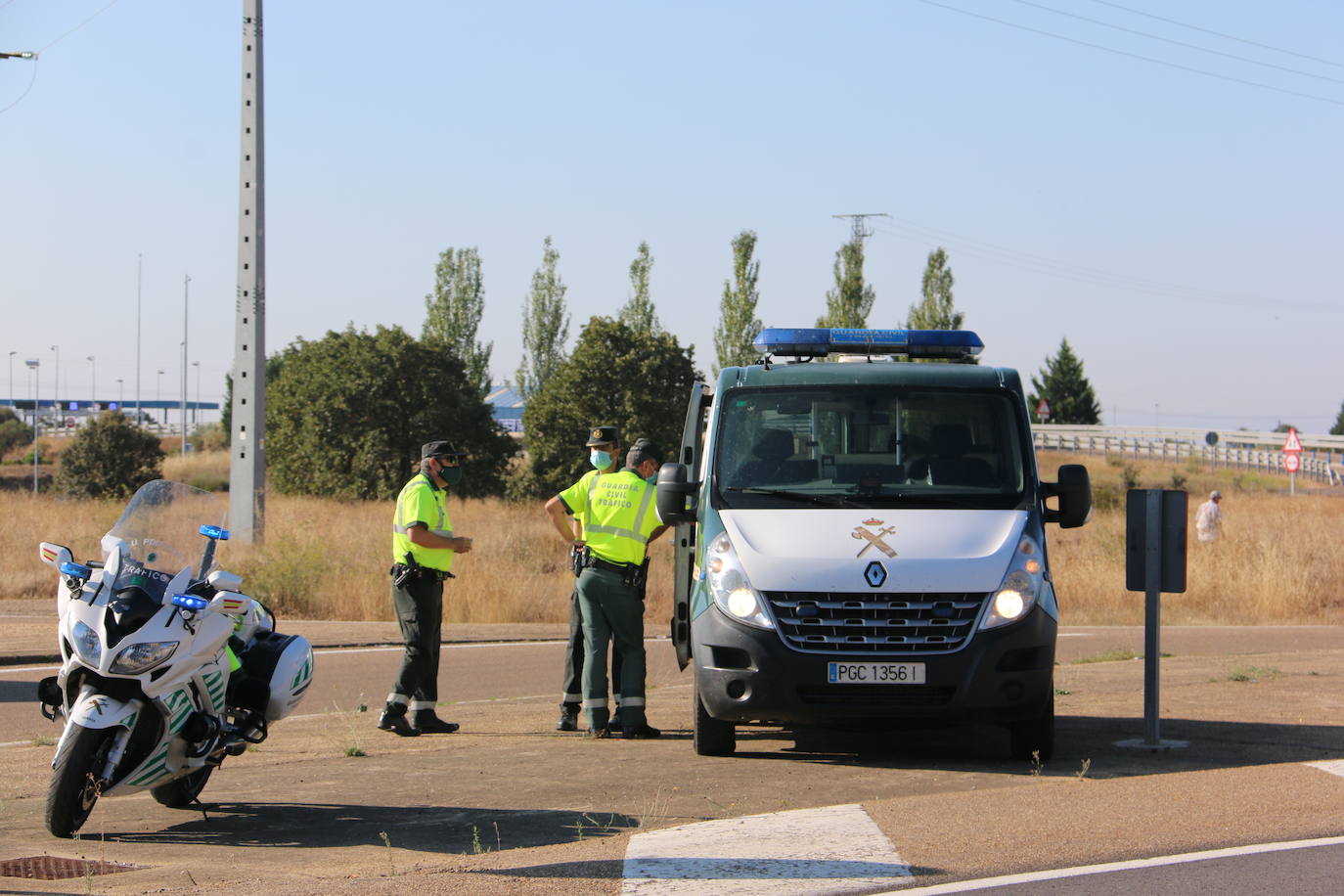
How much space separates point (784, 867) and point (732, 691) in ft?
7.46

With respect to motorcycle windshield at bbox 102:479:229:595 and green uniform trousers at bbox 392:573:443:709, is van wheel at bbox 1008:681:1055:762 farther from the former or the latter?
motorcycle windshield at bbox 102:479:229:595

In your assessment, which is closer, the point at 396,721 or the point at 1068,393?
the point at 396,721

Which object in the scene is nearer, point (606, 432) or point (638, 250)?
point (606, 432)

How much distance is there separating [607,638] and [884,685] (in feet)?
7.90

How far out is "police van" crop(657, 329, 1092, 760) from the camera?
321 inches

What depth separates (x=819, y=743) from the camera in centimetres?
959

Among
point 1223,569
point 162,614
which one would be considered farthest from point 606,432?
point 1223,569

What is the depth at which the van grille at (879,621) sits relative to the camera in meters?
8.15

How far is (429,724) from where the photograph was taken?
1021 centimetres

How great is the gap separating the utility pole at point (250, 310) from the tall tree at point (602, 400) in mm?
22586

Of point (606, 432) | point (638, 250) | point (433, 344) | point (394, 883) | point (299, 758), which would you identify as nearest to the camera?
point (394, 883)

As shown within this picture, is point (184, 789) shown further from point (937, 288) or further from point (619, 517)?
point (937, 288)

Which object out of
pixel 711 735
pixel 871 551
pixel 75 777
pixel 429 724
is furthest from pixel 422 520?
pixel 75 777

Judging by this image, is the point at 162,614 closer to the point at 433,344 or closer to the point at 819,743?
the point at 819,743
